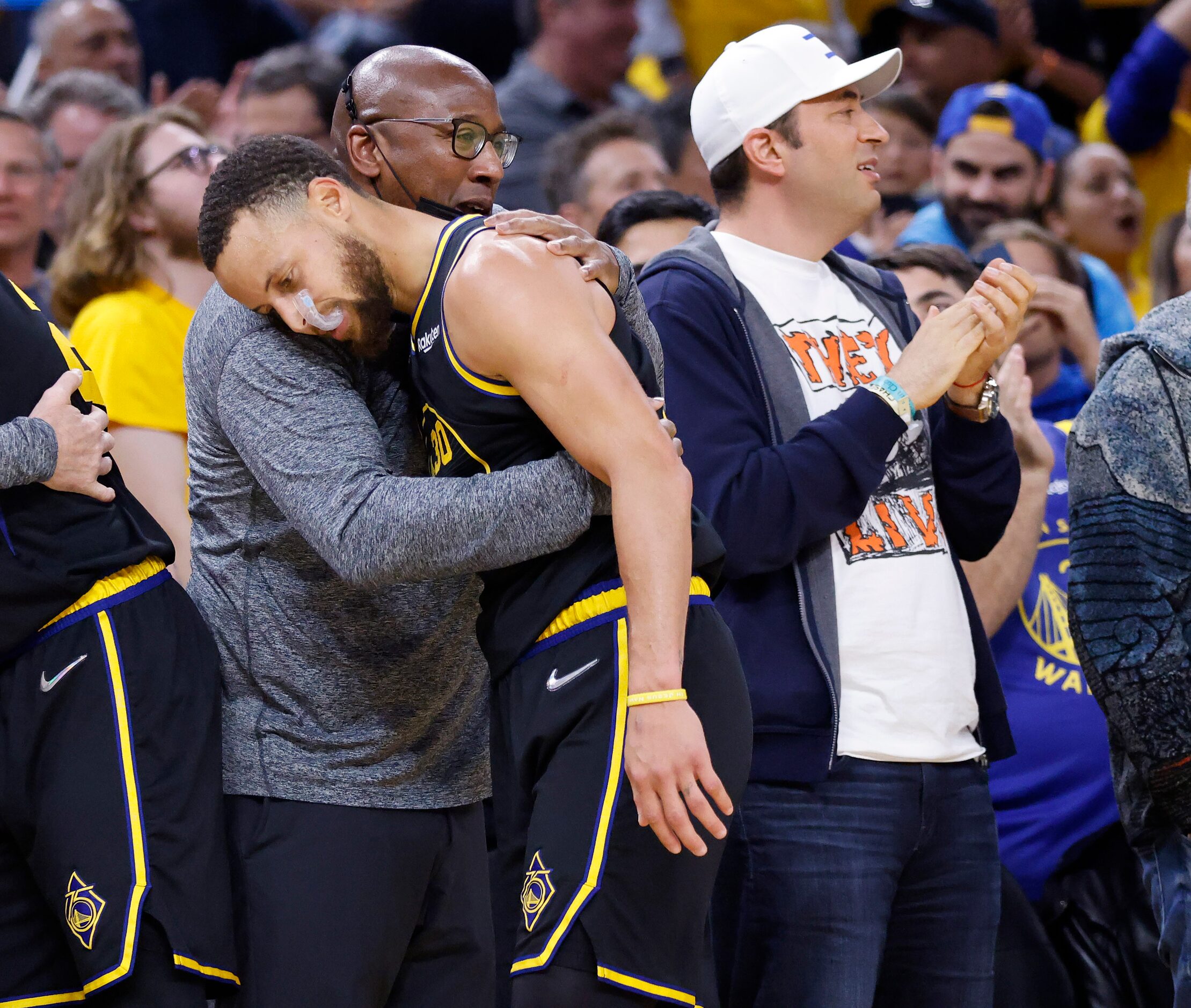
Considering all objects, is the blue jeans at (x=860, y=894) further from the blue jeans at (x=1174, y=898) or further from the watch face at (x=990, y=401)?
the watch face at (x=990, y=401)

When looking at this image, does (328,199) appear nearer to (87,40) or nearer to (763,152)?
(763,152)

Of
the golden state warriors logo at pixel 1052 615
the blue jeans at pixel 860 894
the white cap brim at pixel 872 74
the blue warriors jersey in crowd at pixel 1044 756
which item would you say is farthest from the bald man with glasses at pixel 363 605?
the golden state warriors logo at pixel 1052 615

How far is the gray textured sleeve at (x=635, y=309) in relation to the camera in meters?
2.51

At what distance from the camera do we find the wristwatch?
3.02 meters

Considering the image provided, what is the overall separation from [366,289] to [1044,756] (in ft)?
7.23

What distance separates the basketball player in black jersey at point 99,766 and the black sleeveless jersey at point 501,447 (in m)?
0.50

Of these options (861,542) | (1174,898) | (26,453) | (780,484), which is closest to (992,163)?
(861,542)

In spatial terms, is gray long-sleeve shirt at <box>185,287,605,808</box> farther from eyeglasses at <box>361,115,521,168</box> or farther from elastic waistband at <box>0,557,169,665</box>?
eyeglasses at <box>361,115,521,168</box>

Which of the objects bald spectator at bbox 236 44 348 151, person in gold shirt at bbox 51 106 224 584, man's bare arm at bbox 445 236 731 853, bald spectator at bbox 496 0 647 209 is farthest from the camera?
bald spectator at bbox 496 0 647 209

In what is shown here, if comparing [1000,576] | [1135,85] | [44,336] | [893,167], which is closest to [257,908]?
[44,336]

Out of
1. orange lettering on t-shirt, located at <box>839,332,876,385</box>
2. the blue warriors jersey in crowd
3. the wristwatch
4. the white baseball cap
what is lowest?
the blue warriors jersey in crowd

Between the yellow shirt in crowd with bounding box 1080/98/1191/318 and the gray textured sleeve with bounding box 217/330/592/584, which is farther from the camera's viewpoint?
the yellow shirt in crowd with bounding box 1080/98/1191/318

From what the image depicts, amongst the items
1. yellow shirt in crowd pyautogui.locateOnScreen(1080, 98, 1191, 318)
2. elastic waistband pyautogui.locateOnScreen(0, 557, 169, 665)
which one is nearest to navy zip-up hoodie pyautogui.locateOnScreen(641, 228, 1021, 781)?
elastic waistband pyautogui.locateOnScreen(0, 557, 169, 665)

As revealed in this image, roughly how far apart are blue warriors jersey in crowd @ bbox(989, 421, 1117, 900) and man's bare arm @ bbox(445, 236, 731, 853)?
186cm
